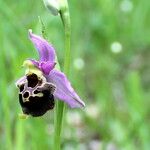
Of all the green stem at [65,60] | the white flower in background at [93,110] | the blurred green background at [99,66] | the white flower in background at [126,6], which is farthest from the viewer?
the white flower in background at [126,6]

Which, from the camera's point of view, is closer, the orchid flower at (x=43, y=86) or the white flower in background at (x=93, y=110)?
the orchid flower at (x=43, y=86)

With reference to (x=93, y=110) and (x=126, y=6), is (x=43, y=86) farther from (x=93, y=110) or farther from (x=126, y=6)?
(x=126, y=6)

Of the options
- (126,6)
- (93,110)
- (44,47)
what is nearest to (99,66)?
(93,110)

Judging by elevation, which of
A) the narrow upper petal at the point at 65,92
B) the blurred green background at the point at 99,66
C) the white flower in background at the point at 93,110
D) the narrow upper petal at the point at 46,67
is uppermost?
the narrow upper petal at the point at 46,67

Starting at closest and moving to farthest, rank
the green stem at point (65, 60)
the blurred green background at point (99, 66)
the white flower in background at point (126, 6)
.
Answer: the green stem at point (65, 60) < the blurred green background at point (99, 66) < the white flower in background at point (126, 6)

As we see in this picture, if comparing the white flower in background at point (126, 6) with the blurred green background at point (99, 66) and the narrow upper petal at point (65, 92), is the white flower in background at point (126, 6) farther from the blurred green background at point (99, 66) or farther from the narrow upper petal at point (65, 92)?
the narrow upper petal at point (65, 92)

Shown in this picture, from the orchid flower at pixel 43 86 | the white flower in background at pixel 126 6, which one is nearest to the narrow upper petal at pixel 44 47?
the orchid flower at pixel 43 86
